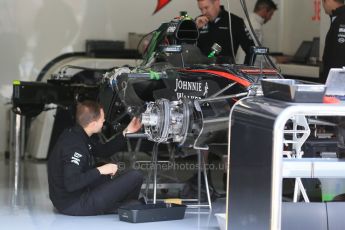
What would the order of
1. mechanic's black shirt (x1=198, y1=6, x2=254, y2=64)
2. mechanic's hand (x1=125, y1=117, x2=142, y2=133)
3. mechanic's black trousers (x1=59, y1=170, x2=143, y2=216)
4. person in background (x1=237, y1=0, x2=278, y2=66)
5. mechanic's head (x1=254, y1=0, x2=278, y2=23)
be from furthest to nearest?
mechanic's head (x1=254, y1=0, x2=278, y2=23)
person in background (x1=237, y1=0, x2=278, y2=66)
mechanic's black shirt (x1=198, y1=6, x2=254, y2=64)
mechanic's hand (x1=125, y1=117, x2=142, y2=133)
mechanic's black trousers (x1=59, y1=170, x2=143, y2=216)

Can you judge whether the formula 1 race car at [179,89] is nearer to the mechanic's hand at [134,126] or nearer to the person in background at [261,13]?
the mechanic's hand at [134,126]

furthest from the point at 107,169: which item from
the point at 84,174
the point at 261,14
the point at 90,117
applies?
the point at 261,14

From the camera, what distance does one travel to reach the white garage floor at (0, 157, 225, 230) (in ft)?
17.6

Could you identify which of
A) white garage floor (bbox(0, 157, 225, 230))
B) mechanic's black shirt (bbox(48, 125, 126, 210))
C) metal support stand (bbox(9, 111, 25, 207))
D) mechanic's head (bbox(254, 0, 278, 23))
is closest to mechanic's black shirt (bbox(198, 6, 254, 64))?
white garage floor (bbox(0, 157, 225, 230))

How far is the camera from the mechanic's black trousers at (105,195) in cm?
553

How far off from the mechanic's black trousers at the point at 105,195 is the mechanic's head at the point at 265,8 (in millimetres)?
3827

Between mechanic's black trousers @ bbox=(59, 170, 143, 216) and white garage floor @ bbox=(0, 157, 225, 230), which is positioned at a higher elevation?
mechanic's black trousers @ bbox=(59, 170, 143, 216)

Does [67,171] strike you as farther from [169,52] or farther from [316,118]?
[316,118]

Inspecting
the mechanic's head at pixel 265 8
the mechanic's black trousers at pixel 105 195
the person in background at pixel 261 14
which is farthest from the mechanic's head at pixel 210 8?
the mechanic's black trousers at pixel 105 195

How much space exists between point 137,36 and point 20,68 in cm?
128

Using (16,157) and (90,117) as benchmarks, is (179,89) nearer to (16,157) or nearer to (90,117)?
(90,117)

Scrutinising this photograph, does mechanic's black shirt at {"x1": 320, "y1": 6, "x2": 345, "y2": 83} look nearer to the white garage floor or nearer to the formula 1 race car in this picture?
the formula 1 race car

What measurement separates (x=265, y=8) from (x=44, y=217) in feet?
13.8

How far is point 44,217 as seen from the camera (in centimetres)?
568
